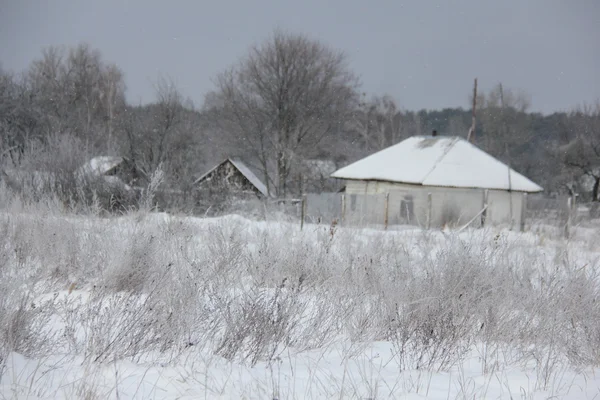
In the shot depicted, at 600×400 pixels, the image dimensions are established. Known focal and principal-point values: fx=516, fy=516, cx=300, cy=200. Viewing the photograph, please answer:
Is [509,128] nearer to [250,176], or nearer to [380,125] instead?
[380,125]

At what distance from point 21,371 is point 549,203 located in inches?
1257

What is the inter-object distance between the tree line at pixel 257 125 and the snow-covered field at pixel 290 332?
11.0 meters

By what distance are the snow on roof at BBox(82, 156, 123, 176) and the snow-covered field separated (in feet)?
37.1

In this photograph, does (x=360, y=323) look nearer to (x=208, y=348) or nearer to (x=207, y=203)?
(x=208, y=348)

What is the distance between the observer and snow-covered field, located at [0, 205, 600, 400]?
309 centimetres

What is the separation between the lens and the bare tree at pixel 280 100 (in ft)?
107

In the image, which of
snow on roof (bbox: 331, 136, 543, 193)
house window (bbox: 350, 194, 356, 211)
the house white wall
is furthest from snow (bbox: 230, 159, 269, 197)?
house window (bbox: 350, 194, 356, 211)

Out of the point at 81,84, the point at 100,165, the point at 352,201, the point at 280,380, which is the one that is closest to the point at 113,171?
the point at 100,165

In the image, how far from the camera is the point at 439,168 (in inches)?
822

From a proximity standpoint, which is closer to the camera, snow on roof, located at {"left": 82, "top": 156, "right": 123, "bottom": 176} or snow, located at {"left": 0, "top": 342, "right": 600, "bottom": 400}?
snow, located at {"left": 0, "top": 342, "right": 600, "bottom": 400}

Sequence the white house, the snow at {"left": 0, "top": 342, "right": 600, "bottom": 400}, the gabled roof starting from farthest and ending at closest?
1. the gabled roof
2. the white house
3. the snow at {"left": 0, "top": 342, "right": 600, "bottom": 400}

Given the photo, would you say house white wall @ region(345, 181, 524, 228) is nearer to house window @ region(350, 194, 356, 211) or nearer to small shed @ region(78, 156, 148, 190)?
house window @ region(350, 194, 356, 211)

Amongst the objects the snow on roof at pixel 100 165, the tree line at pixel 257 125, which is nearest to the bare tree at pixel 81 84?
the tree line at pixel 257 125

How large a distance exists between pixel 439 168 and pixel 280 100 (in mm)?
14558
